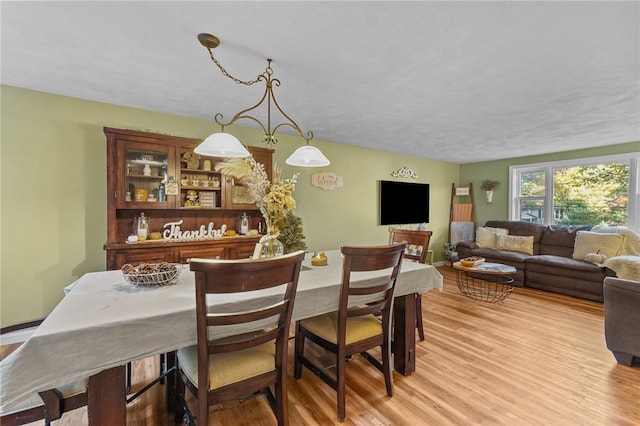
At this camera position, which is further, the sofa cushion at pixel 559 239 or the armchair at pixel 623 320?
the sofa cushion at pixel 559 239

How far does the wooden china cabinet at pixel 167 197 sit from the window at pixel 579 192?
5218 millimetres

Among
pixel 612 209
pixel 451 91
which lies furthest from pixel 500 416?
pixel 612 209

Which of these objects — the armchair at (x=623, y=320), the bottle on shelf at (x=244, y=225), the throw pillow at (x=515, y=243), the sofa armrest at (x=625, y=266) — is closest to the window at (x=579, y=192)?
the throw pillow at (x=515, y=243)

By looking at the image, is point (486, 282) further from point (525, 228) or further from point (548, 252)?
point (525, 228)

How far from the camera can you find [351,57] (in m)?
1.94

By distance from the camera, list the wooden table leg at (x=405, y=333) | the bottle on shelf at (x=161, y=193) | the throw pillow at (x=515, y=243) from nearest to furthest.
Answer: the wooden table leg at (x=405, y=333), the bottle on shelf at (x=161, y=193), the throw pillow at (x=515, y=243)

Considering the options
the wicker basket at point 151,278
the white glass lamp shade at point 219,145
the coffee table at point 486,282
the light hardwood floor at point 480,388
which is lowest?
the light hardwood floor at point 480,388

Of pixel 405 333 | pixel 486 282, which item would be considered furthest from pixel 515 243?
pixel 405 333

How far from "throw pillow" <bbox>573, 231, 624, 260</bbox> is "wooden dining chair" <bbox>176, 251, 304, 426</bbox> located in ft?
16.5

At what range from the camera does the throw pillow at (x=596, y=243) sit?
13.1 feet

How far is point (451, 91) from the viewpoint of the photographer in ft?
8.15

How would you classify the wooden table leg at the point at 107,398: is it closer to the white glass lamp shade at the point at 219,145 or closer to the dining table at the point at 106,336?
the dining table at the point at 106,336

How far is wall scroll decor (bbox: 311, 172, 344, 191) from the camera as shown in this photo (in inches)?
169

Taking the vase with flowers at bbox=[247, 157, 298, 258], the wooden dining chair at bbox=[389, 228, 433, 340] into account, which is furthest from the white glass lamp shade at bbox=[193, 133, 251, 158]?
the wooden dining chair at bbox=[389, 228, 433, 340]
